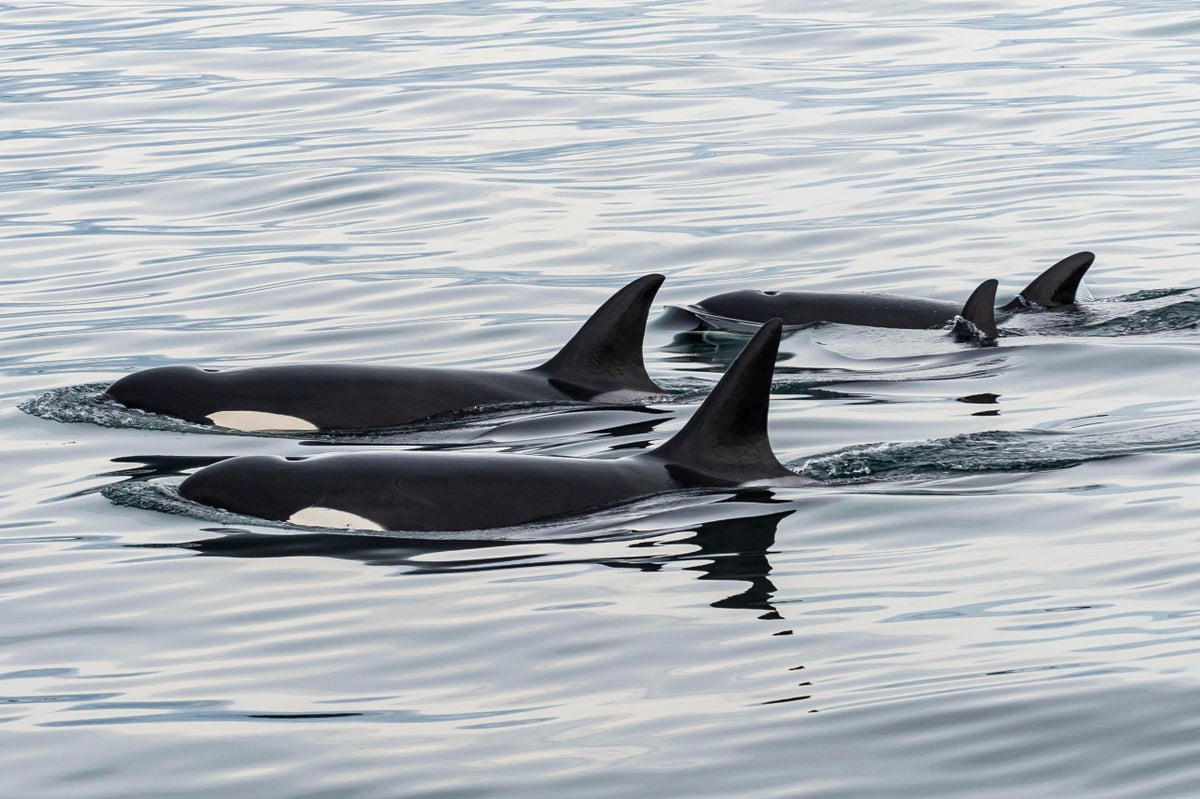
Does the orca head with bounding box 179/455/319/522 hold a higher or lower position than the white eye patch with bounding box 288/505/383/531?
higher

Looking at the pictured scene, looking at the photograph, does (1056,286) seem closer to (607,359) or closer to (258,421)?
(607,359)

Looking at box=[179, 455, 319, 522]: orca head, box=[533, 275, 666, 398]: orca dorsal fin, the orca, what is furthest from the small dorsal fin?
box=[179, 455, 319, 522]: orca head

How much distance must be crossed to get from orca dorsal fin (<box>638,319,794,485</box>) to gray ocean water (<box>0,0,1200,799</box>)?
0.27m

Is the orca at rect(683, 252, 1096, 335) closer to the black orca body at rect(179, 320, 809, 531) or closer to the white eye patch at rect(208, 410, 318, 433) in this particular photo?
the white eye patch at rect(208, 410, 318, 433)

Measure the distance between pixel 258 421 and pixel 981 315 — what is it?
516 centimetres

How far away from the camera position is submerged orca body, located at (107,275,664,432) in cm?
1136

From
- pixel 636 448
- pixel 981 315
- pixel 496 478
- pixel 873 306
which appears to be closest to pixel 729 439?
pixel 496 478

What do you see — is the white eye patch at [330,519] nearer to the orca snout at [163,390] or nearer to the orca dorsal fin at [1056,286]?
the orca snout at [163,390]

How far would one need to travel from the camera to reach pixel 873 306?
48.4 feet

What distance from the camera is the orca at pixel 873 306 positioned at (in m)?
14.5

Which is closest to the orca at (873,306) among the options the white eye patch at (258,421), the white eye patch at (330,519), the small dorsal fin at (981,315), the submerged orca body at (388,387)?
the small dorsal fin at (981,315)

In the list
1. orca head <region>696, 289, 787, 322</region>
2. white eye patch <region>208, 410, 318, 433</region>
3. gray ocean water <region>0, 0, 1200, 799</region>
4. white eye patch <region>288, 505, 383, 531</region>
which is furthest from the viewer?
orca head <region>696, 289, 787, 322</region>

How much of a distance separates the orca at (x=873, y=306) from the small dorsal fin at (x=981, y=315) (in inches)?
19.5

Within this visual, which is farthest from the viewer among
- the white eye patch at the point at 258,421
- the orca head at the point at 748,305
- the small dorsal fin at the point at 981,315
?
the orca head at the point at 748,305
